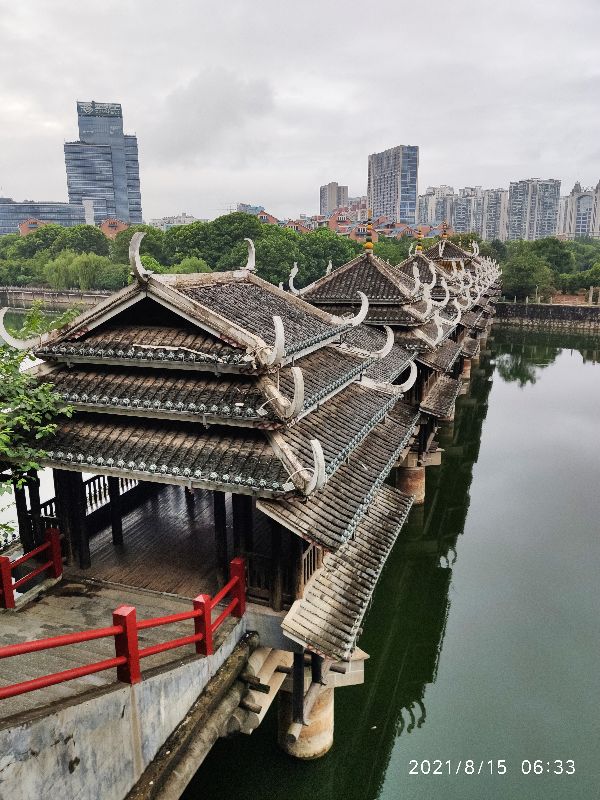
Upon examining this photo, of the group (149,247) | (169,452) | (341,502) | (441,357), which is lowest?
(341,502)

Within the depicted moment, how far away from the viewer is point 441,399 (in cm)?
2075

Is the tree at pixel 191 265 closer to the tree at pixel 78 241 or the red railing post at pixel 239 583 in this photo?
the tree at pixel 78 241

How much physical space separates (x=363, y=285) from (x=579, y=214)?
625 feet

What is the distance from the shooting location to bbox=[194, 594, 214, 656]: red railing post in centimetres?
709

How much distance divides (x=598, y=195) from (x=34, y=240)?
15393cm

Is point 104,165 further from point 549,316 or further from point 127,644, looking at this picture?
point 127,644

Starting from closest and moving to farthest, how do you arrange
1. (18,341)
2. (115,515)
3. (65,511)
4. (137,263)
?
(137,263), (18,341), (65,511), (115,515)

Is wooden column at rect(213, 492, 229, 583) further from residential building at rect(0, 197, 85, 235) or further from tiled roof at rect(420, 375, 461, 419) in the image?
residential building at rect(0, 197, 85, 235)

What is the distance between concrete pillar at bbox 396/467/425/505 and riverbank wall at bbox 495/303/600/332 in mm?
50967

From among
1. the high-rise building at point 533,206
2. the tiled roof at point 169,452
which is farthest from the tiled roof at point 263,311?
the high-rise building at point 533,206

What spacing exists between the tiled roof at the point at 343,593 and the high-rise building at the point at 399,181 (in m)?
176

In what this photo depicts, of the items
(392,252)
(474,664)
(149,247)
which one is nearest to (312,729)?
(474,664)

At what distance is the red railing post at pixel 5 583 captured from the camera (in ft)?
26.3

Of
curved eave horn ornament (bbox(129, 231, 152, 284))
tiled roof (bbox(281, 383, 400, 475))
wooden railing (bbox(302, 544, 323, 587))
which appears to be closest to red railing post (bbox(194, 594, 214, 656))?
wooden railing (bbox(302, 544, 323, 587))
